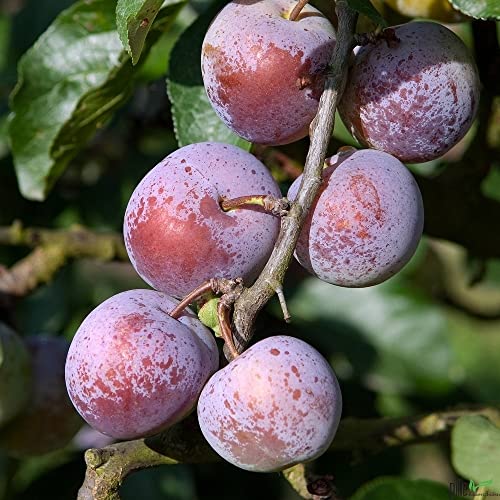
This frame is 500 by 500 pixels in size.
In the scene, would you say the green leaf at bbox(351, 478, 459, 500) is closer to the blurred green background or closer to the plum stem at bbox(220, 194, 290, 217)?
the blurred green background

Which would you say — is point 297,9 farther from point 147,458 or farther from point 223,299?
point 147,458

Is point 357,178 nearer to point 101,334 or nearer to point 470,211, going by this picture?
point 101,334

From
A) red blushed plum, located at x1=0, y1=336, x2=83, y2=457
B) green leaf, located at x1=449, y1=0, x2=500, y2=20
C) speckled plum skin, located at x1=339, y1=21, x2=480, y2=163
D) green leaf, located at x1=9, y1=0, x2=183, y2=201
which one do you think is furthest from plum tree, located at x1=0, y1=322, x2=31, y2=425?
green leaf, located at x1=449, y1=0, x2=500, y2=20

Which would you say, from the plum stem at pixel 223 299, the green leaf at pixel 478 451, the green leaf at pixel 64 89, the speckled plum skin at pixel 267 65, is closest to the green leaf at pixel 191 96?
the green leaf at pixel 64 89

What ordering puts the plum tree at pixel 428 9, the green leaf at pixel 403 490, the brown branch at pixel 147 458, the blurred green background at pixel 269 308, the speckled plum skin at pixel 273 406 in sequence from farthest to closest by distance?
1. the blurred green background at pixel 269 308
2. the green leaf at pixel 403 490
3. the plum tree at pixel 428 9
4. the brown branch at pixel 147 458
5. the speckled plum skin at pixel 273 406

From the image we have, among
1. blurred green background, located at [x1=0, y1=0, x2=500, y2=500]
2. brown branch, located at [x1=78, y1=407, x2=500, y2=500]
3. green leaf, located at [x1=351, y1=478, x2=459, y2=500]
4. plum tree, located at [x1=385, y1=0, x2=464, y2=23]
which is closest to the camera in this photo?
brown branch, located at [x1=78, y1=407, x2=500, y2=500]

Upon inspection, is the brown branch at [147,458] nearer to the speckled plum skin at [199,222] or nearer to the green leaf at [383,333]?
the speckled plum skin at [199,222]

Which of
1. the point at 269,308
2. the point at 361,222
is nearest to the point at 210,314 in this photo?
the point at 361,222

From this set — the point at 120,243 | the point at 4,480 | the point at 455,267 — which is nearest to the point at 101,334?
the point at 120,243
